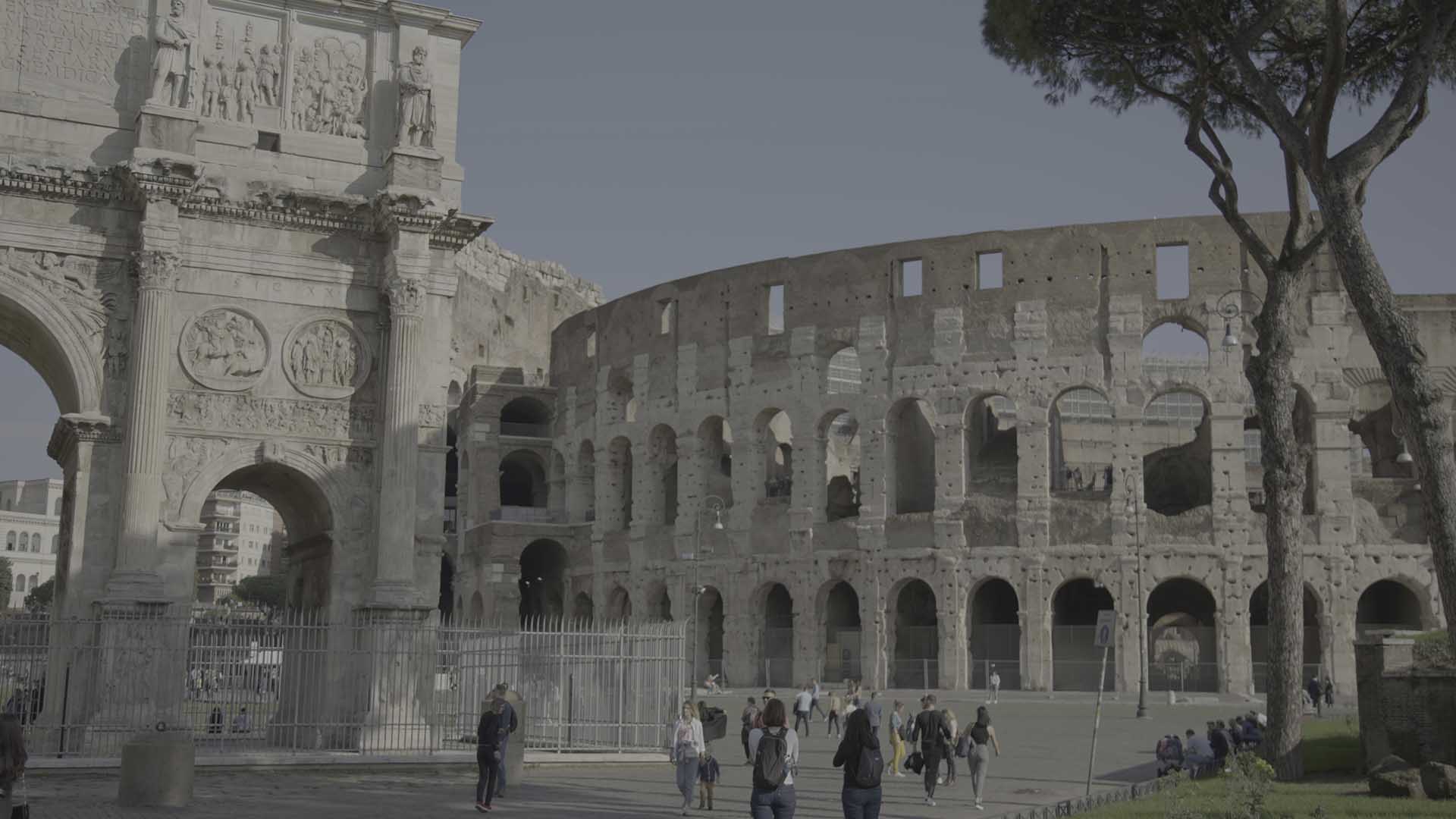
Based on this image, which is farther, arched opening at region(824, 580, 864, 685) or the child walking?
arched opening at region(824, 580, 864, 685)

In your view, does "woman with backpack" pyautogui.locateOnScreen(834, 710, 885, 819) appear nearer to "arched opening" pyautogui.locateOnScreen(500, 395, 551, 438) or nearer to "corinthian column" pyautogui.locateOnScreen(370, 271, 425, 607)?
"corinthian column" pyautogui.locateOnScreen(370, 271, 425, 607)

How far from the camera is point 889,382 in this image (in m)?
39.4


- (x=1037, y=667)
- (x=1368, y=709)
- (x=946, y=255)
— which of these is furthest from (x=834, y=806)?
(x=946, y=255)

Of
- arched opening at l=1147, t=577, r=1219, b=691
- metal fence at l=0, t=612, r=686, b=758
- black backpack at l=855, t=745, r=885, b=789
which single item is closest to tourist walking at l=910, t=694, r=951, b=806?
metal fence at l=0, t=612, r=686, b=758

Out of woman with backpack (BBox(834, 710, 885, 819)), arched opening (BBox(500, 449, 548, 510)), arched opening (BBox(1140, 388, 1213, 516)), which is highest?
arched opening (BBox(500, 449, 548, 510))

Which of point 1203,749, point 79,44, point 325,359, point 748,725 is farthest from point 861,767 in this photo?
point 79,44

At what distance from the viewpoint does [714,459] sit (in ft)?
145

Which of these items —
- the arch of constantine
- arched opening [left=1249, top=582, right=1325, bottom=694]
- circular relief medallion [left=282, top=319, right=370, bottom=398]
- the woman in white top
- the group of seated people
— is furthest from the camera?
arched opening [left=1249, top=582, right=1325, bottom=694]

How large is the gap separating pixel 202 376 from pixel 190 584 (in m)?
2.70

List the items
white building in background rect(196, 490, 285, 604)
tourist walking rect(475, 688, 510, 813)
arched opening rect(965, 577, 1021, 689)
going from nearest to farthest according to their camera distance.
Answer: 1. tourist walking rect(475, 688, 510, 813)
2. arched opening rect(965, 577, 1021, 689)
3. white building in background rect(196, 490, 285, 604)

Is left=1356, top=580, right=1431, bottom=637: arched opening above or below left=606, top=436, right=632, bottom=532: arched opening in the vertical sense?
below

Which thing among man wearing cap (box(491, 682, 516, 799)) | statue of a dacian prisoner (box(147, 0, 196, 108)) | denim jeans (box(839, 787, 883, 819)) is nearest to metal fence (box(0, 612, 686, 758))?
man wearing cap (box(491, 682, 516, 799))

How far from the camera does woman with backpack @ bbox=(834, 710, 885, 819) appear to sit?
382 inches

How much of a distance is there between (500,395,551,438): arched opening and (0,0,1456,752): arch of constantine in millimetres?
144
